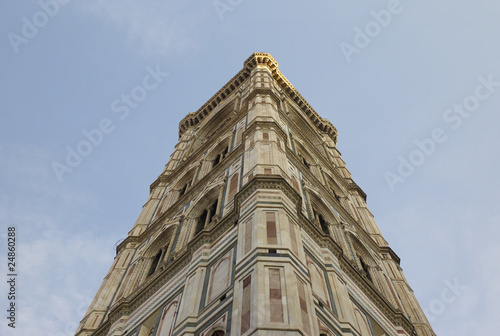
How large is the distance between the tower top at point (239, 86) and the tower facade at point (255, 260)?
39.8 ft

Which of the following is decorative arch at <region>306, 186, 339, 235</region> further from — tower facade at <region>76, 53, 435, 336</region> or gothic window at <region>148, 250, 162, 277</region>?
gothic window at <region>148, 250, 162, 277</region>

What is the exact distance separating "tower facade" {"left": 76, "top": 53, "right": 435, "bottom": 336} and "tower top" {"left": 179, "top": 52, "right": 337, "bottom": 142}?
1214 cm

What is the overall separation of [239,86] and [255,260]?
25644 mm

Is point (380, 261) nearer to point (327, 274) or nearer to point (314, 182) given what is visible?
point (314, 182)

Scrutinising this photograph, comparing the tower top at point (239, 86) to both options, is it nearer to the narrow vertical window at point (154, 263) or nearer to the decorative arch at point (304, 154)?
the decorative arch at point (304, 154)

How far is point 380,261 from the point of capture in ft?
56.6

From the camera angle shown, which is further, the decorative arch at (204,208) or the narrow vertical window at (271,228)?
the decorative arch at (204,208)

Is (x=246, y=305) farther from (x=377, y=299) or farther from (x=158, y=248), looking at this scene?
(x=158, y=248)

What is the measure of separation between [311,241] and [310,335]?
457cm

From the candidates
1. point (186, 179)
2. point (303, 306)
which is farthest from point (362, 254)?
point (303, 306)

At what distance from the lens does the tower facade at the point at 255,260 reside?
28.6ft

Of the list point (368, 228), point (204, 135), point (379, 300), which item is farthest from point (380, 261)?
point (204, 135)

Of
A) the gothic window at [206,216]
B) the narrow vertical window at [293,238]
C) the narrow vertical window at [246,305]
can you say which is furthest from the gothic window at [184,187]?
the narrow vertical window at [246,305]

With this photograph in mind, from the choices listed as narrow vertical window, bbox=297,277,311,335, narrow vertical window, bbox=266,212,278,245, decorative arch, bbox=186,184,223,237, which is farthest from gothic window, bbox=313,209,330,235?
narrow vertical window, bbox=297,277,311,335
